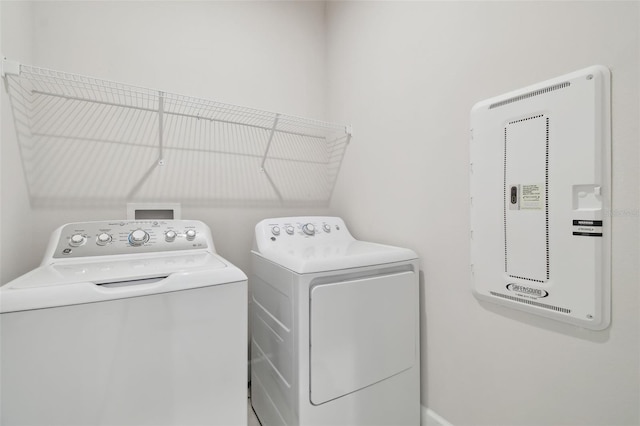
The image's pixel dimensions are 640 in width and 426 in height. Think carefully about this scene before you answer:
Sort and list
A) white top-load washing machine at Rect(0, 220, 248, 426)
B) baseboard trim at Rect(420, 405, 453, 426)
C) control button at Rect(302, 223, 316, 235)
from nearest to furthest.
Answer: white top-load washing machine at Rect(0, 220, 248, 426) < baseboard trim at Rect(420, 405, 453, 426) < control button at Rect(302, 223, 316, 235)

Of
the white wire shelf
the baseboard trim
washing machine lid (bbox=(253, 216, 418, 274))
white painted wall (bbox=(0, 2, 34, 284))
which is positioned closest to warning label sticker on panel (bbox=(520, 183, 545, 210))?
washing machine lid (bbox=(253, 216, 418, 274))

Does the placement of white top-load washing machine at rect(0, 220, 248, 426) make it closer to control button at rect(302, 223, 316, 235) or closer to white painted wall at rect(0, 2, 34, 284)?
white painted wall at rect(0, 2, 34, 284)

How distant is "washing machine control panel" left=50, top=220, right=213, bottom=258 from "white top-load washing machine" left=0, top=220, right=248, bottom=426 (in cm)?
13

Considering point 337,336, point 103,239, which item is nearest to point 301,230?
point 337,336

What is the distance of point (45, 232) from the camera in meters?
1.40

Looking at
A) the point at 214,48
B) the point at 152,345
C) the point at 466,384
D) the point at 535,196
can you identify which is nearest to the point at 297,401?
the point at 152,345

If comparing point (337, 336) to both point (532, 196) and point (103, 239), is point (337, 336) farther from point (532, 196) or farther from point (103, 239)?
point (103, 239)

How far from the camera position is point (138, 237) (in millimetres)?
1326

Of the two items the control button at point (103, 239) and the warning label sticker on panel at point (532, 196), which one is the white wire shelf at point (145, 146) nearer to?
the control button at point (103, 239)

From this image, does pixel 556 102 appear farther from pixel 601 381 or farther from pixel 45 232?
pixel 45 232

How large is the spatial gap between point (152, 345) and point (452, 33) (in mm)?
1827

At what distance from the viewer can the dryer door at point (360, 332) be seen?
3.79 ft

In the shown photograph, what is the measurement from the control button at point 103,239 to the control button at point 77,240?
0.17 ft

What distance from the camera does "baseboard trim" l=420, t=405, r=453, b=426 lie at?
1382 mm
